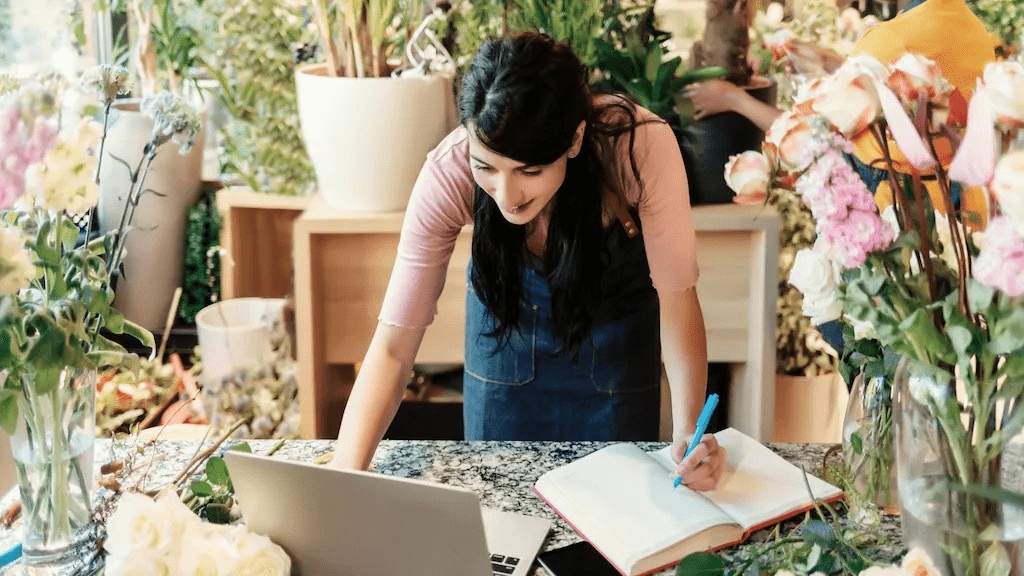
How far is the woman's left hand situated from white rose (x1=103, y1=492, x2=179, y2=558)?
20.7 inches

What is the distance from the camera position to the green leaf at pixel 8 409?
0.88m

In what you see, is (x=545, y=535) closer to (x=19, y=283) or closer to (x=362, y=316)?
(x=19, y=283)

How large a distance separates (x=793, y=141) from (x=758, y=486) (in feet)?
1.49

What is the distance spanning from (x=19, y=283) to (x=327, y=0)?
4.60ft

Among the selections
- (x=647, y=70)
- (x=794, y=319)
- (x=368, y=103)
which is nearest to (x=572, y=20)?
(x=647, y=70)

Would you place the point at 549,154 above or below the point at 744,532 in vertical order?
above

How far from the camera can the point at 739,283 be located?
2.28 metres

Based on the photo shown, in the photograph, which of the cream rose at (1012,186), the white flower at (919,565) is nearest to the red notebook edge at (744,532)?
the white flower at (919,565)

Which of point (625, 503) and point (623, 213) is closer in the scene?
point (625, 503)

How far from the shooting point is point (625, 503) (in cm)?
110

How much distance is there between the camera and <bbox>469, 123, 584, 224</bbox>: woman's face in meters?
1.22

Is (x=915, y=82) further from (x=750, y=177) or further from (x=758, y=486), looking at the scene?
(x=758, y=486)

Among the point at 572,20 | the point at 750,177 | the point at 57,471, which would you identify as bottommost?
the point at 57,471

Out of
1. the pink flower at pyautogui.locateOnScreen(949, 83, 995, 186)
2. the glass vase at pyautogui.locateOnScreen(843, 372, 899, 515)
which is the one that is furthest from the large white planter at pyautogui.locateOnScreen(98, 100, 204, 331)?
the pink flower at pyautogui.locateOnScreen(949, 83, 995, 186)
